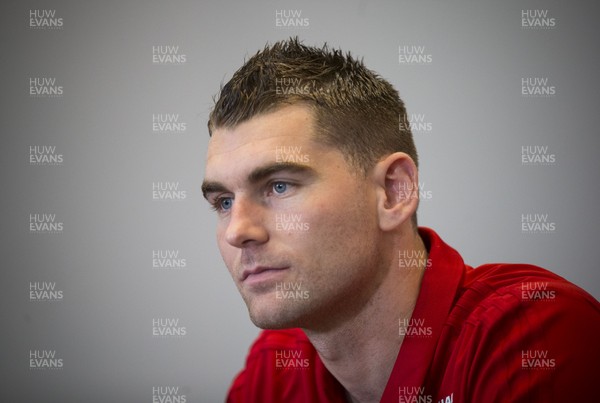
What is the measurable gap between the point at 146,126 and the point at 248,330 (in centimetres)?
110

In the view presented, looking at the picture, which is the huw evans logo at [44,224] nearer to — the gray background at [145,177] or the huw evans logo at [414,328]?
the gray background at [145,177]

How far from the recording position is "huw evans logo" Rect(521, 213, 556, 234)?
2.43 meters

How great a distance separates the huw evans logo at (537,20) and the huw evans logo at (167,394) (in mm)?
2280

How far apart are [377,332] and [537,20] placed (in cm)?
173

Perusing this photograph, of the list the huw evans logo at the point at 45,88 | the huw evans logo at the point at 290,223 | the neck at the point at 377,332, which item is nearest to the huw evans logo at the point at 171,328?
the huw evans logo at the point at 45,88

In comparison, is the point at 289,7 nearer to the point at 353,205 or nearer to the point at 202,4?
the point at 202,4

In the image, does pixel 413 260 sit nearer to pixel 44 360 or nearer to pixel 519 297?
pixel 519 297

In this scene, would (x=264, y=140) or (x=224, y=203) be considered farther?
(x=224, y=203)

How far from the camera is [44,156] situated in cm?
272

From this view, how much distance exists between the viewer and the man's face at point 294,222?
1273 mm

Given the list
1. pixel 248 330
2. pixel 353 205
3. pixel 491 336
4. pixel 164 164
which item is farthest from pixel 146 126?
pixel 491 336

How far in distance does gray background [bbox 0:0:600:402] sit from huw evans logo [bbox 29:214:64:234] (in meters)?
0.03

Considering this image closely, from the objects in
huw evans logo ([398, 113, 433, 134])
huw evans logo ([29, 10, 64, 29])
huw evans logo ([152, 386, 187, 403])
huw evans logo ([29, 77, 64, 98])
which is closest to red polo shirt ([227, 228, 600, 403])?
huw evans logo ([398, 113, 433, 134])

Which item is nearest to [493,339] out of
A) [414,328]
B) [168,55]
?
[414,328]
